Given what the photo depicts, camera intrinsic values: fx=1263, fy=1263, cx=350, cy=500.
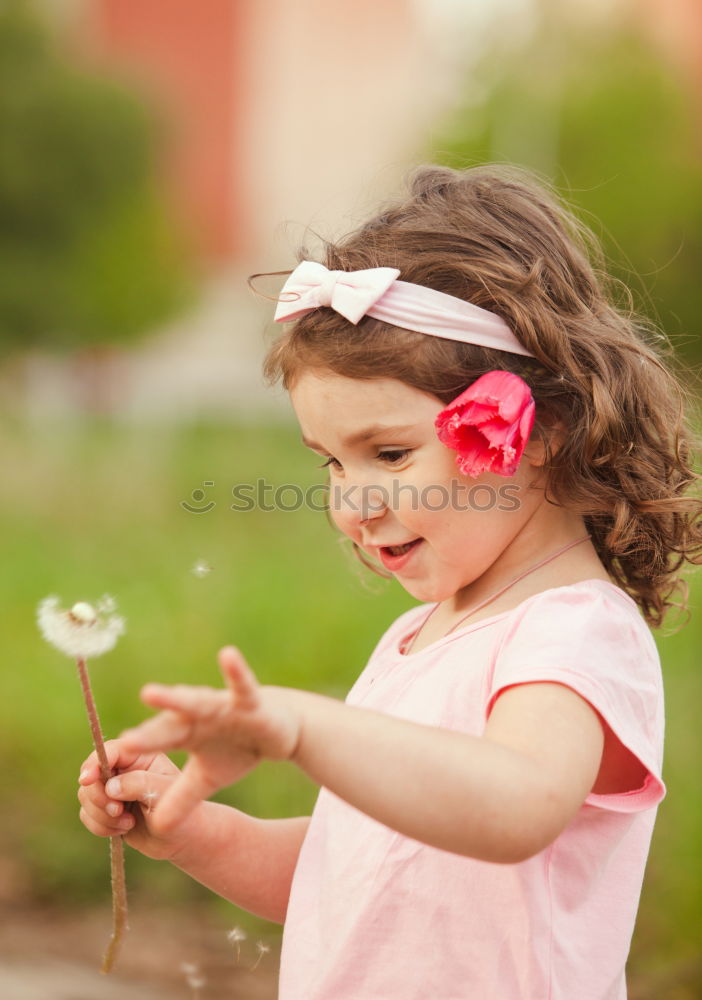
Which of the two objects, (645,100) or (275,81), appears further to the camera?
(275,81)

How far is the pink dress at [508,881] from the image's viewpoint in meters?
1.54

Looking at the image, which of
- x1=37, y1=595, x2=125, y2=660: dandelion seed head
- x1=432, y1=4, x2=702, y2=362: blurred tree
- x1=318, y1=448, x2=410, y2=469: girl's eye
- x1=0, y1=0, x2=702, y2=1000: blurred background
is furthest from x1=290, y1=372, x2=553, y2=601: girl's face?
x1=432, y1=4, x2=702, y2=362: blurred tree

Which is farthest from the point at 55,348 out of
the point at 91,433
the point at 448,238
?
the point at 448,238

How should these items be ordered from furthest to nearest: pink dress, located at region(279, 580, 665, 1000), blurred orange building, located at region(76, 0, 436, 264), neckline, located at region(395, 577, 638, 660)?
blurred orange building, located at region(76, 0, 436, 264) < neckline, located at region(395, 577, 638, 660) < pink dress, located at region(279, 580, 665, 1000)

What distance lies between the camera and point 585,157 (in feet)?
63.5

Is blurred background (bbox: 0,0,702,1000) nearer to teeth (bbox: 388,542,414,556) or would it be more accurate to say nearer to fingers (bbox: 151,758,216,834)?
teeth (bbox: 388,542,414,556)

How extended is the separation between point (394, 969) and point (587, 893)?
266mm

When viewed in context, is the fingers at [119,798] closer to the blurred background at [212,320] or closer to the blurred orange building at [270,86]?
the blurred background at [212,320]

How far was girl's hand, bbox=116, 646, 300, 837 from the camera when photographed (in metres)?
1.18

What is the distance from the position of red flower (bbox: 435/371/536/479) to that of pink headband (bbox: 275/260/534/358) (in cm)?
9

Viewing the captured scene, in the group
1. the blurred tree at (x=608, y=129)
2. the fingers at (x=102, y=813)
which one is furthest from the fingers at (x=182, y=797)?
the blurred tree at (x=608, y=129)

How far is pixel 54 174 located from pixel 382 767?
40.0ft

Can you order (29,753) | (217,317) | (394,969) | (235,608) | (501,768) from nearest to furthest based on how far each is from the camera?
(501,768)
(394,969)
(29,753)
(235,608)
(217,317)

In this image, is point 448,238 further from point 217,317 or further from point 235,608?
point 217,317
